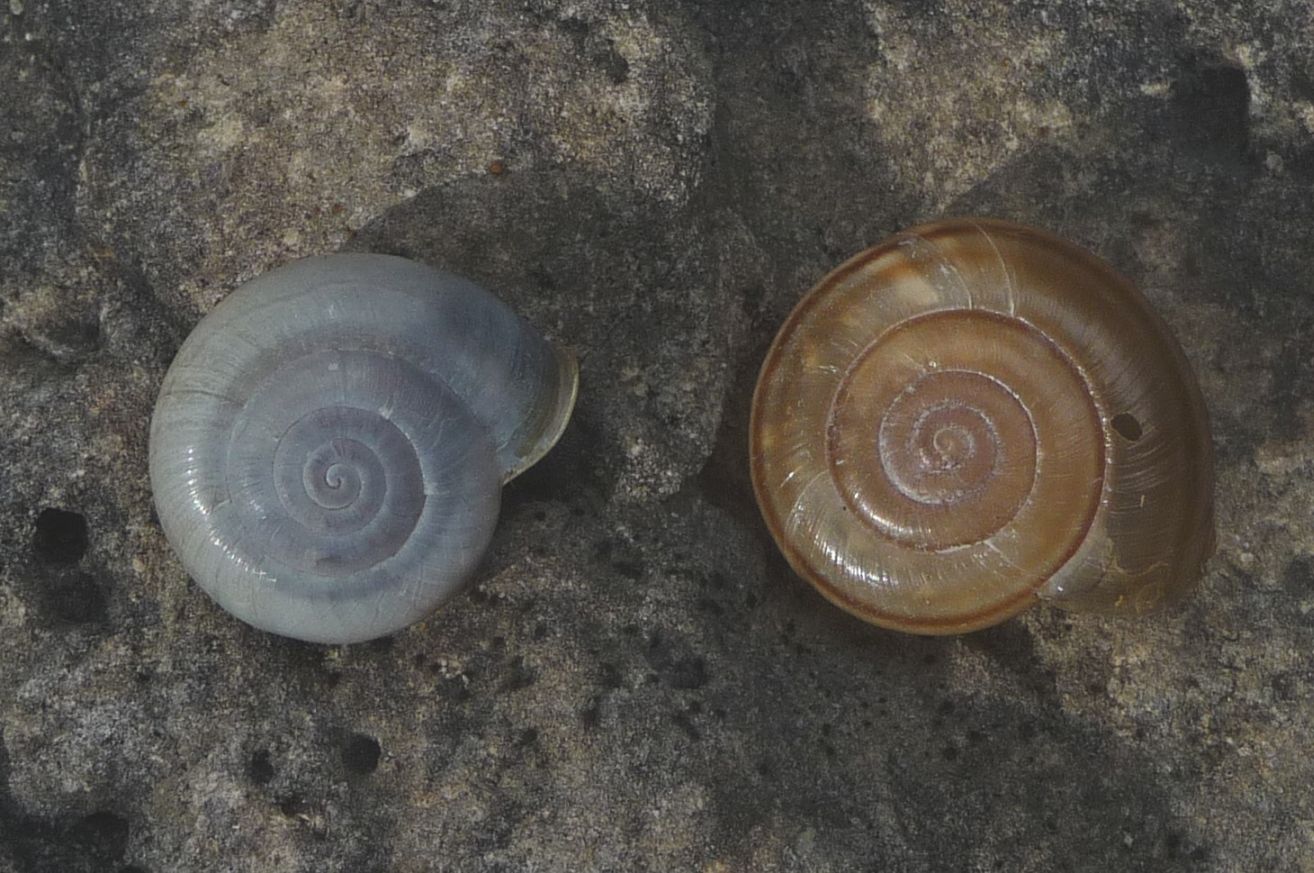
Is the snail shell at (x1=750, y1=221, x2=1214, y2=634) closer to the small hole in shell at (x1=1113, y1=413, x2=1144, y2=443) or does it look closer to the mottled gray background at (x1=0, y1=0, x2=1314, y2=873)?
the small hole in shell at (x1=1113, y1=413, x2=1144, y2=443)

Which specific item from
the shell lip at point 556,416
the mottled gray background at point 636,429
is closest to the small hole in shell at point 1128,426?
the mottled gray background at point 636,429

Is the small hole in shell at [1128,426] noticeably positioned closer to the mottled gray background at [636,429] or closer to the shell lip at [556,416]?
the mottled gray background at [636,429]

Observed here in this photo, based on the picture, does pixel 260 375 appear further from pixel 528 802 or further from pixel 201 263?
pixel 528 802

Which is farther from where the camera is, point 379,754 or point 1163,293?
point 1163,293

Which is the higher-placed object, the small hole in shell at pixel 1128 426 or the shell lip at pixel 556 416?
the small hole in shell at pixel 1128 426

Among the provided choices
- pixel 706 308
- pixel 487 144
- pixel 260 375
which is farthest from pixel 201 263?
pixel 706 308

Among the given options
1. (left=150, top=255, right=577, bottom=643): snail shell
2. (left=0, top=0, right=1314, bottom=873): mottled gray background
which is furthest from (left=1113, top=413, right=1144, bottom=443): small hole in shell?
(left=150, top=255, right=577, bottom=643): snail shell

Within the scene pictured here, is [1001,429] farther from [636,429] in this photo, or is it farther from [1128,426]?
[636,429]
